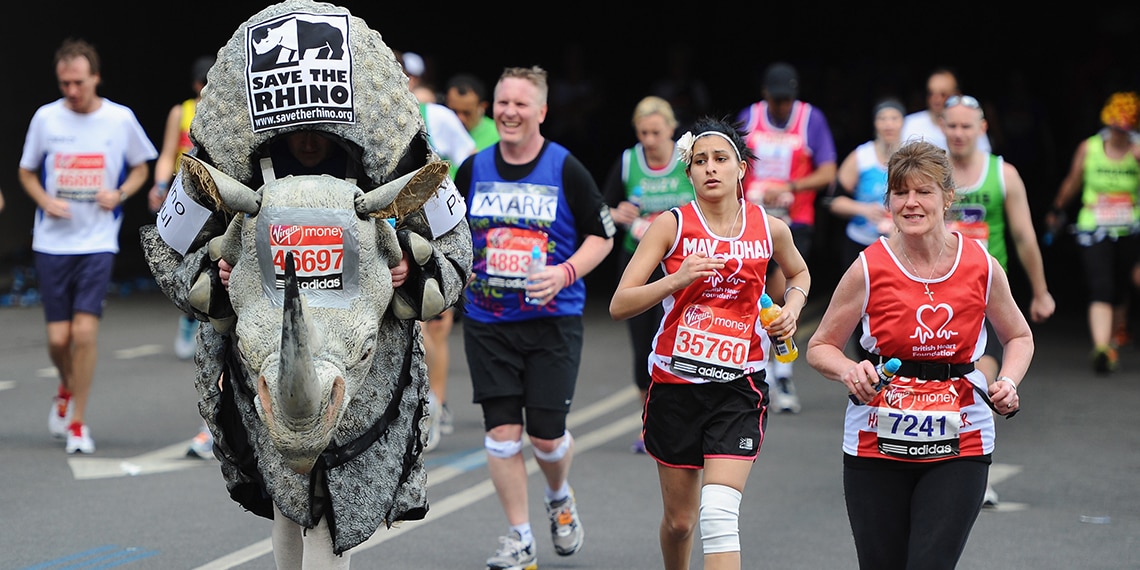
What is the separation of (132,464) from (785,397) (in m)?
4.60

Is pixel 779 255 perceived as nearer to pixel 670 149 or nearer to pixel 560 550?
pixel 560 550

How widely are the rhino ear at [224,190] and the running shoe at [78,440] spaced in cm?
539

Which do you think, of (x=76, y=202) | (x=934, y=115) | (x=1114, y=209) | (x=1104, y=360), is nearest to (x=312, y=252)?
(x=76, y=202)

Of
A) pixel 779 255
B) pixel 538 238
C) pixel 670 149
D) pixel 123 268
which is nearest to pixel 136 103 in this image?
pixel 123 268

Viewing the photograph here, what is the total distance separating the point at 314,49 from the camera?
5.09 m

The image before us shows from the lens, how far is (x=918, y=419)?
5.22 meters

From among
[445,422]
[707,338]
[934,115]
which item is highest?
[934,115]

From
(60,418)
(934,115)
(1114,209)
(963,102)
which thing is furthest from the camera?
(1114,209)

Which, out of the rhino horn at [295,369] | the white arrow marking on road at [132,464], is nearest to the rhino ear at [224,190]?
the rhino horn at [295,369]

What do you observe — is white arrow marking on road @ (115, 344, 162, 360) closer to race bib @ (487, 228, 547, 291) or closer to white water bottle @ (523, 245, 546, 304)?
race bib @ (487, 228, 547, 291)

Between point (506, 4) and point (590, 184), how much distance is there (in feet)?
75.8

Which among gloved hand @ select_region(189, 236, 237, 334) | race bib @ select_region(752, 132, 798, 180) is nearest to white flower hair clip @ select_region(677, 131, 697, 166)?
gloved hand @ select_region(189, 236, 237, 334)

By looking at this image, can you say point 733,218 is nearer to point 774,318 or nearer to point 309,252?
point 774,318

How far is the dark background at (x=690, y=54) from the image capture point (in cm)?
2031
